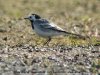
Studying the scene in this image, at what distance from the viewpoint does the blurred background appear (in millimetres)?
14625

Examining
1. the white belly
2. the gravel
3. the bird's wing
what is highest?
the bird's wing

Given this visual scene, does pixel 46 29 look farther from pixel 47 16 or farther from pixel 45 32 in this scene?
pixel 47 16

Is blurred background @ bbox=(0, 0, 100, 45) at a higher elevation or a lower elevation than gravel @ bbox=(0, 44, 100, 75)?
higher

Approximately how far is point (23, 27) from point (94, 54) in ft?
13.1

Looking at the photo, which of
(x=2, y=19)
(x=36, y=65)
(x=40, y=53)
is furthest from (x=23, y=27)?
(x=36, y=65)

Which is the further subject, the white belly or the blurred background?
the blurred background

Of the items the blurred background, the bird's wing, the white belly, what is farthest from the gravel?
the blurred background

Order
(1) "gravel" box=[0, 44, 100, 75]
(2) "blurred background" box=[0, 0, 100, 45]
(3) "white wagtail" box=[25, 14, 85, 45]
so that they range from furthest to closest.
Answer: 1. (2) "blurred background" box=[0, 0, 100, 45]
2. (3) "white wagtail" box=[25, 14, 85, 45]
3. (1) "gravel" box=[0, 44, 100, 75]

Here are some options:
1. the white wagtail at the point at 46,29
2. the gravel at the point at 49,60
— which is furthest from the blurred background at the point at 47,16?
the gravel at the point at 49,60

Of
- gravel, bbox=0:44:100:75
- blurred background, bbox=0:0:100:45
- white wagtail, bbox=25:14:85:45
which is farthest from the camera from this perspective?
blurred background, bbox=0:0:100:45

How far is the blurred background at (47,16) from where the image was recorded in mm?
14625

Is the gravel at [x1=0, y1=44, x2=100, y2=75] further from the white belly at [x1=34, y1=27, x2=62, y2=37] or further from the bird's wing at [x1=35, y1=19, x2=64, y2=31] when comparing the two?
the bird's wing at [x1=35, y1=19, x2=64, y2=31]

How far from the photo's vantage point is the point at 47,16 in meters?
18.8

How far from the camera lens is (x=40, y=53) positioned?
1213 centimetres
